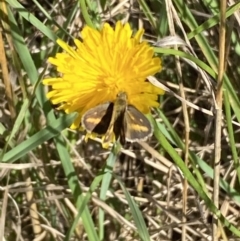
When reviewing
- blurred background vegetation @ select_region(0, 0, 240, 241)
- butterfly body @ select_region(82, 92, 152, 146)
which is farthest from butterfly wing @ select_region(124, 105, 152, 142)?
blurred background vegetation @ select_region(0, 0, 240, 241)

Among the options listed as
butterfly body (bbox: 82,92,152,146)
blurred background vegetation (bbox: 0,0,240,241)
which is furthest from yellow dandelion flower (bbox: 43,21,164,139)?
blurred background vegetation (bbox: 0,0,240,241)

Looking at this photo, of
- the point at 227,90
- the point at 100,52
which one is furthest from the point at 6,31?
the point at 227,90

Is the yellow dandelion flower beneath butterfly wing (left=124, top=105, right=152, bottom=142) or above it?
above

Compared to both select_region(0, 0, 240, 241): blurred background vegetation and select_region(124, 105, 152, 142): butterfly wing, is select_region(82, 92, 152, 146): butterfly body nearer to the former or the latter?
select_region(124, 105, 152, 142): butterfly wing

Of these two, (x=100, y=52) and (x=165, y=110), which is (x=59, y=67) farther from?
(x=165, y=110)

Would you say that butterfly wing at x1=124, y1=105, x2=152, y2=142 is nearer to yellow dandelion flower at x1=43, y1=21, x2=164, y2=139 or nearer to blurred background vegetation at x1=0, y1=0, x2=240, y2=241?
→ yellow dandelion flower at x1=43, y1=21, x2=164, y2=139

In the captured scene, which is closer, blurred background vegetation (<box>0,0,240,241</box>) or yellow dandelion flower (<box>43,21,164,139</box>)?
yellow dandelion flower (<box>43,21,164,139</box>)

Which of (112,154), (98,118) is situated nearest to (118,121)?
(98,118)
